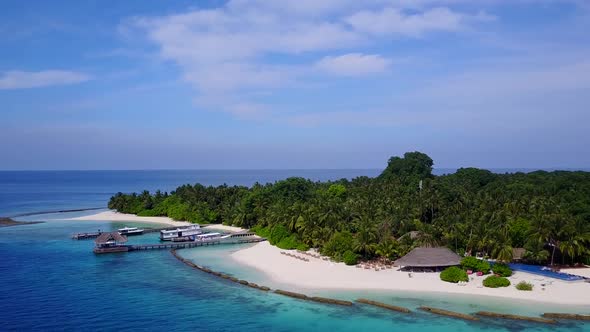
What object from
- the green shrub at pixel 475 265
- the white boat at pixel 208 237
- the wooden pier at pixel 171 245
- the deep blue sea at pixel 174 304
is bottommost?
the deep blue sea at pixel 174 304

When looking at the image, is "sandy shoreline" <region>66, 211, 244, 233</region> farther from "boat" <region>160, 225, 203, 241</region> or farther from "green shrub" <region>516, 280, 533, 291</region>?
"green shrub" <region>516, 280, 533, 291</region>

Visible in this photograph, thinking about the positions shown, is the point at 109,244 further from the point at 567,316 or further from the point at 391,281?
the point at 567,316

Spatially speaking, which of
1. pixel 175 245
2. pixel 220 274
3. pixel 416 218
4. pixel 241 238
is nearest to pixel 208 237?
pixel 241 238

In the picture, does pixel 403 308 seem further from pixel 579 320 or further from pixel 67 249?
pixel 67 249

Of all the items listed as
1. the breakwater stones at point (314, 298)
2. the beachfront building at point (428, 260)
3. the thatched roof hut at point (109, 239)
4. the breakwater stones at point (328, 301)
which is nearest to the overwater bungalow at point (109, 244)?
the thatched roof hut at point (109, 239)

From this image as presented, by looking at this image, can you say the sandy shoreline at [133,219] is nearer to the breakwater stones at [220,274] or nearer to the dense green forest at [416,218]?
the dense green forest at [416,218]

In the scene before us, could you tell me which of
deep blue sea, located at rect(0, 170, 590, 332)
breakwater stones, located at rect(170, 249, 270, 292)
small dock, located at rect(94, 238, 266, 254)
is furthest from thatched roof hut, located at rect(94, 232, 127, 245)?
breakwater stones, located at rect(170, 249, 270, 292)
